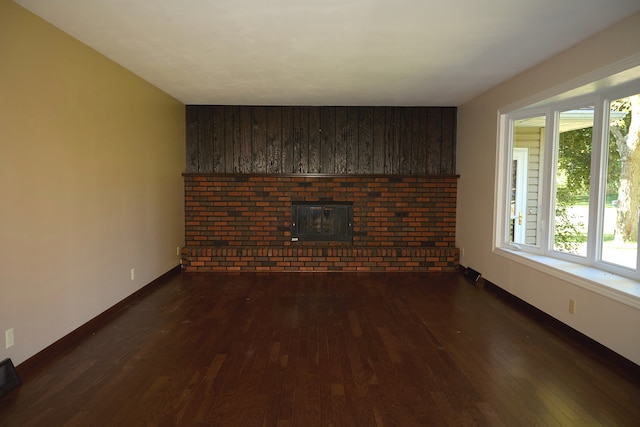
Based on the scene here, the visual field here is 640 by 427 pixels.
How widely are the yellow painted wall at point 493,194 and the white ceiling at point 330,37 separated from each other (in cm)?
14

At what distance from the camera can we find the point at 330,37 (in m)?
3.07

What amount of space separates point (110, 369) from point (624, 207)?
3.99 m

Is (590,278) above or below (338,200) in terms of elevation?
below

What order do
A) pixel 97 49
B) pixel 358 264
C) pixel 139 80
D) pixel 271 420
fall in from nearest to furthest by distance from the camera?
pixel 271 420 → pixel 97 49 → pixel 139 80 → pixel 358 264

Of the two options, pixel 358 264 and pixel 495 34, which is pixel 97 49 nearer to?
pixel 495 34

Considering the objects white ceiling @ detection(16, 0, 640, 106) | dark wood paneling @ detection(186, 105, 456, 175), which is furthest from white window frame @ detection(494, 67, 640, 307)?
dark wood paneling @ detection(186, 105, 456, 175)

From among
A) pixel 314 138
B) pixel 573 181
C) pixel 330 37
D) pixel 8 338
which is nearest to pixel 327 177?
pixel 314 138

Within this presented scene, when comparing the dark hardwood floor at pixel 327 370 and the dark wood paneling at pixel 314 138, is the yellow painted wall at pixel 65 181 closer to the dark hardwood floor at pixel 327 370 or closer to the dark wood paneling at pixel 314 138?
the dark hardwood floor at pixel 327 370

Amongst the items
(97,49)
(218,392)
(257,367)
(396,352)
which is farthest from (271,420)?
(97,49)

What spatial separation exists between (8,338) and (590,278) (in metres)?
4.14

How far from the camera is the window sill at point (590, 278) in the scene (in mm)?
2721

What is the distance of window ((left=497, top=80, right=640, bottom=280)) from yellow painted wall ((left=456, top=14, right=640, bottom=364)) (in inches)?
8.9

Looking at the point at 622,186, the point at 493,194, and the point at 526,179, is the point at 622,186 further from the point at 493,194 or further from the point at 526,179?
the point at 493,194

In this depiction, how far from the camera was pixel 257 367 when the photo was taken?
2703 mm
